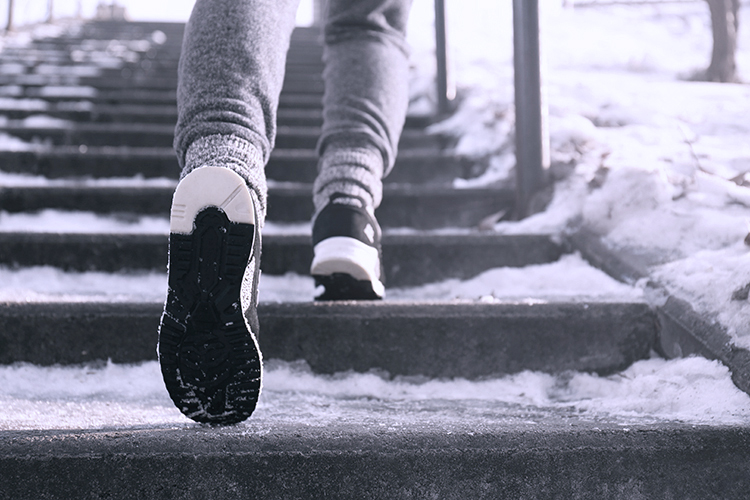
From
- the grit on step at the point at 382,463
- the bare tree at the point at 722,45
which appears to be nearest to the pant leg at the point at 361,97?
the grit on step at the point at 382,463

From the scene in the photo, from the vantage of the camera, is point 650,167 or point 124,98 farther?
point 124,98

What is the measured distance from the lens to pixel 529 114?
5.58 ft

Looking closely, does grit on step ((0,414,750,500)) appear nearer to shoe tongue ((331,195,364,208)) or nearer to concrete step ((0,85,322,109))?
shoe tongue ((331,195,364,208))

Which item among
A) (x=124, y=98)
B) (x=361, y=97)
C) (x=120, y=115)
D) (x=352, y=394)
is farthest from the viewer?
(x=124, y=98)

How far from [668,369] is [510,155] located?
46.4 inches

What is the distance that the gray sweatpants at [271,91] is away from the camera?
81 centimetres

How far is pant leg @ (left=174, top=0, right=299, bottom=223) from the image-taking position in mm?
798

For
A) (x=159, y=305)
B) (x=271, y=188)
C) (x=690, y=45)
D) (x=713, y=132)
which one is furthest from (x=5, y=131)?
(x=690, y=45)

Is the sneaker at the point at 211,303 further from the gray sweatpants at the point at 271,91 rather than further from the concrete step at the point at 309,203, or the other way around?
the concrete step at the point at 309,203

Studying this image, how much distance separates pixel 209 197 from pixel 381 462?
36cm

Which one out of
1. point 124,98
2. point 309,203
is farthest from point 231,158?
point 124,98

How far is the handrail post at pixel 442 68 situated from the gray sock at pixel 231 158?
1.97 meters

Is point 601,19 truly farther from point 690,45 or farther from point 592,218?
point 592,218

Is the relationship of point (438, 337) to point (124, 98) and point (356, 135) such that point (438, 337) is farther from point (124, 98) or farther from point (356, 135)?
point (124, 98)
